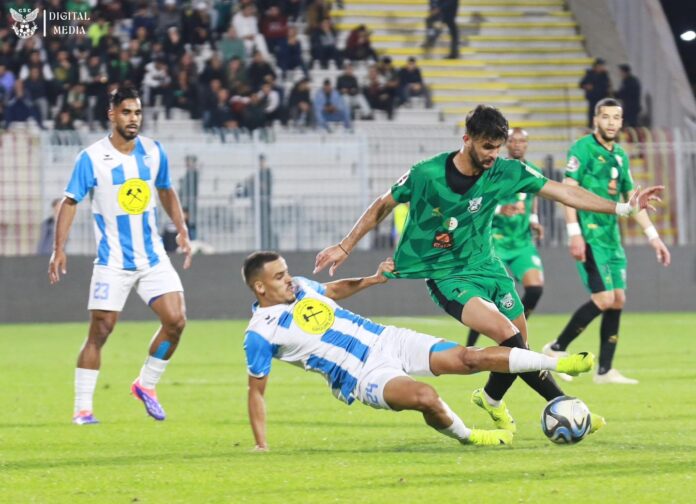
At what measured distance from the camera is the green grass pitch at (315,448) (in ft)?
21.5

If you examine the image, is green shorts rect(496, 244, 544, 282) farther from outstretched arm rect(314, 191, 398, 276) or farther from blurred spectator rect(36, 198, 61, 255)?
blurred spectator rect(36, 198, 61, 255)

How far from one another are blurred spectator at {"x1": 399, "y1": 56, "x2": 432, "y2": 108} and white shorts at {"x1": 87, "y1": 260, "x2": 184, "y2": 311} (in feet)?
54.4

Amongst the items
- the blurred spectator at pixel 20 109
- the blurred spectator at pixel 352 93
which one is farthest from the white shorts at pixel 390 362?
the blurred spectator at pixel 352 93

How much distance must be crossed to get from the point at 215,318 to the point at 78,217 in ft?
8.48

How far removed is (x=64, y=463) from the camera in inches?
306

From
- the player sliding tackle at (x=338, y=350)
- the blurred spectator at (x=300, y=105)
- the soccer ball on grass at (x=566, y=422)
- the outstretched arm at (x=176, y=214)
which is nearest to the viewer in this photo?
the player sliding tackle at (x=338, y=350)

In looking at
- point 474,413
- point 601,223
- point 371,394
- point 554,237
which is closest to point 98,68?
point 554,237

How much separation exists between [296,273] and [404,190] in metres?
13.2

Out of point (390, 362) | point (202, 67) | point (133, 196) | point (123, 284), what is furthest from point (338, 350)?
point (202, 67)

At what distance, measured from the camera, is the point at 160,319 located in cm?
997

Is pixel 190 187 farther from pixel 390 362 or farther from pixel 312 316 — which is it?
pixel 390 362

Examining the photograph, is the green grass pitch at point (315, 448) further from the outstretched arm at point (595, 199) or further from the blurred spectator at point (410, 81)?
the blurred spectator at point (410, 81)

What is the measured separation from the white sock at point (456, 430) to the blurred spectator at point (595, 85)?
19.2 meters

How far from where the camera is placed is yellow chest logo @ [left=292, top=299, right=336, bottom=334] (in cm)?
782
